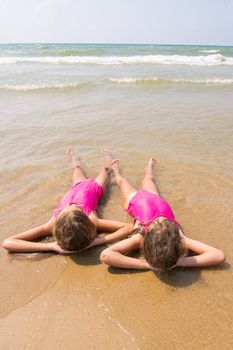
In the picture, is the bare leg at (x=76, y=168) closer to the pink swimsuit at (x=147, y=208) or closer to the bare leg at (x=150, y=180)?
the bare leg at (x=150, y=180)

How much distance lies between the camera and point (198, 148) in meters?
6.09

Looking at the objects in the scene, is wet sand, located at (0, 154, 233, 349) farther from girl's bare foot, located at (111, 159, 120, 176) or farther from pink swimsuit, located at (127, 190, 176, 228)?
girl's bare foot, located at (111, 159, 120, 176)

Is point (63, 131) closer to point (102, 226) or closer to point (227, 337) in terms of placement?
point (102, 226)

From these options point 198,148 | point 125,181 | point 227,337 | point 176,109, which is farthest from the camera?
point 176,109

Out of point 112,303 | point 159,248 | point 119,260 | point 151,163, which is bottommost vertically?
point 112,303

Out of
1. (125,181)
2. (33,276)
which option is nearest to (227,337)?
(33,276)

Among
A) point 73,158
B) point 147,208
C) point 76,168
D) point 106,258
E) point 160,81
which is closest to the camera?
point 106,258

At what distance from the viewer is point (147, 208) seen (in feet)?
12.5

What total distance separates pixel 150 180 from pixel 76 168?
1.23 metres

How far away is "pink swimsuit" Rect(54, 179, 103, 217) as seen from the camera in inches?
159

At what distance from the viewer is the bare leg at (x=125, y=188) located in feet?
14.3

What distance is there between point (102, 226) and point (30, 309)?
1.27 meters

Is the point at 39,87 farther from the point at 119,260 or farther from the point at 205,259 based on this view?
the point at 205,259

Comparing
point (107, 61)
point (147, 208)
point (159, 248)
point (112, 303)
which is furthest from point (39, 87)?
point (107, 61)
